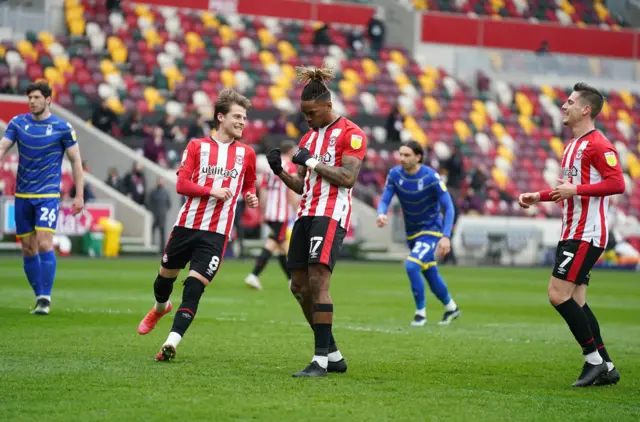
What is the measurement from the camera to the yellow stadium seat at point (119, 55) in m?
33.3

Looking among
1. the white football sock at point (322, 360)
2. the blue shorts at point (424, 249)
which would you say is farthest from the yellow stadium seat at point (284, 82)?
the white football sock at point (322, 360)

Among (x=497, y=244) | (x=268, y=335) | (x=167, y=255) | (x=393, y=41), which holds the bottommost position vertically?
(x=497, y=244)

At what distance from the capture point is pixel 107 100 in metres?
31.6

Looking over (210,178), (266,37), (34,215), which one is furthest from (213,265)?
(266,37)

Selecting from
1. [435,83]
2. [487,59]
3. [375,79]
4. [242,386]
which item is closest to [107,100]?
[375,79]

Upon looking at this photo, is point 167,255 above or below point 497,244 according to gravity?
above

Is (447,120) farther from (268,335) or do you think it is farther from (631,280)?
(268,335)

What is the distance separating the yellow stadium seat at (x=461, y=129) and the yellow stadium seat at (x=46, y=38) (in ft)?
44.3

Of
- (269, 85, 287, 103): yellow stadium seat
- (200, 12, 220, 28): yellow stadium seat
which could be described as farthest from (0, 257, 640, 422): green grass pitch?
(200, 12, 220, 28): yellow stadium seat

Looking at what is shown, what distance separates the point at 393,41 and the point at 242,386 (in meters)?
36.7

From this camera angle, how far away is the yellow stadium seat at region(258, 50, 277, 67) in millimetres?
36250

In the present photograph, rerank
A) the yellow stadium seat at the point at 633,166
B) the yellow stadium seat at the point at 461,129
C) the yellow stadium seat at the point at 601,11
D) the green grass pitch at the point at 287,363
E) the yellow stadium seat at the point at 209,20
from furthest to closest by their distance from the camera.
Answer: the yellow stadium seat at the point at 601,11, the yellow stadium seat at the point at 633,166, the yellow stadium seat at the point at 461,129, the yellow stadium seat at the point at 209,20, the green grass pitch at the point at 287,363

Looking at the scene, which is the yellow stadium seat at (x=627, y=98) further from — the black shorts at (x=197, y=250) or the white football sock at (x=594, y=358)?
the black shorts at (x=197, y=250)

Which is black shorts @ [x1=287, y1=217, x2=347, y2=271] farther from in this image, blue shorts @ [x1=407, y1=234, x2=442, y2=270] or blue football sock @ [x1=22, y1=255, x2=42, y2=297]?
blue shorts @ [x1=407, y1=234, x2=442, y2=270]
